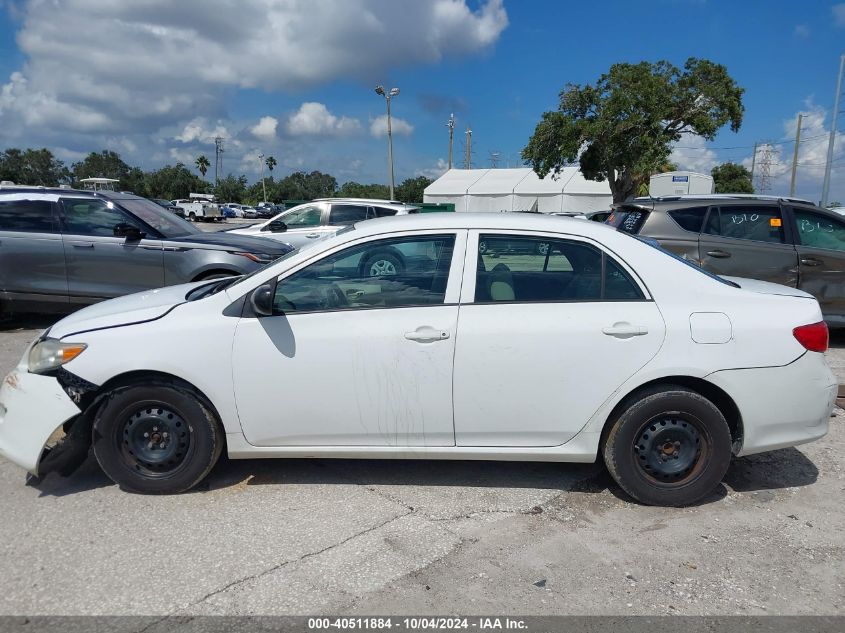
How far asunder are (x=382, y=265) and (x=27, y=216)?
605cm

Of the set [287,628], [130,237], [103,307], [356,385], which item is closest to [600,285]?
[356,385]

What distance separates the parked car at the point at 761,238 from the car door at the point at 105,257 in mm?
5832

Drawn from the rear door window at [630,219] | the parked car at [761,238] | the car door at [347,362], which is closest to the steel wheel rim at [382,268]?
the car door at [347,362]

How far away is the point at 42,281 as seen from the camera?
7.45 meters

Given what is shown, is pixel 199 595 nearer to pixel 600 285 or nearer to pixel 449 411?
pixel 449 411

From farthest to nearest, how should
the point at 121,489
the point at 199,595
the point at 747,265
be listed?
the point at 747,265, the point at 121,489, the point at 199,595

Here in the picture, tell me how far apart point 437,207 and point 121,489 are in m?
A: 24.0

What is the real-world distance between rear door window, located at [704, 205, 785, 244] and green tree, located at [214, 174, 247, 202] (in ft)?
324

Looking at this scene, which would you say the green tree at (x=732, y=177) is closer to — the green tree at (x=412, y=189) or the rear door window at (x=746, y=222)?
the green tree at (x=412, y=189)

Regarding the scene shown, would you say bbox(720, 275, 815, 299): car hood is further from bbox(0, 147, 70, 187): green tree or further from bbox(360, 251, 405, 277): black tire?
bbox(0, 147, 70, 187): green tree

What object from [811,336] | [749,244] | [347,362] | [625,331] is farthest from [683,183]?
[347,362]

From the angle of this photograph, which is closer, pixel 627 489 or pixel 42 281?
pixel 627 489

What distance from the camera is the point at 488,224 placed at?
368 cm

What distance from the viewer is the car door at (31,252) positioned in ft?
24.3
